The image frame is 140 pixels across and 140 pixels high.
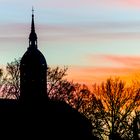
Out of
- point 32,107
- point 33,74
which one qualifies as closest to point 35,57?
point 33,74

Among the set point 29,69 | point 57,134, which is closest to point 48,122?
point 57,134

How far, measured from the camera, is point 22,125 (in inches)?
2707

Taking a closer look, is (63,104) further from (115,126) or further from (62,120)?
(115,126)

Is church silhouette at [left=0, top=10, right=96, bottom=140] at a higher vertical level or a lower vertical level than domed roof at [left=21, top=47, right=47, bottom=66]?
lower

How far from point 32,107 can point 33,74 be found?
3823mm

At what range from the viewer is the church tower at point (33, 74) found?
69500 mm

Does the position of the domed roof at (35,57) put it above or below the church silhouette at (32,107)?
above

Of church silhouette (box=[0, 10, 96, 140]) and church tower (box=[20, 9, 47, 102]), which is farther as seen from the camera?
church tower (box=[20, 9, 47, 102])

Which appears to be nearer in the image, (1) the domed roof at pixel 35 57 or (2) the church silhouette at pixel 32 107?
(2) the church silhouette at pixel 32 107

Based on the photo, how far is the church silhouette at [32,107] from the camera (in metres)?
68.6

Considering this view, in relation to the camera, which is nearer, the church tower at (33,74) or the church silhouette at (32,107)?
the church silhouette at (32,107)

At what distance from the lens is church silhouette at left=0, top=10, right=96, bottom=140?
68.6m

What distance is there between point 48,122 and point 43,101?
2814 millimetres

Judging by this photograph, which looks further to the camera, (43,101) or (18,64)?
(18,64)
